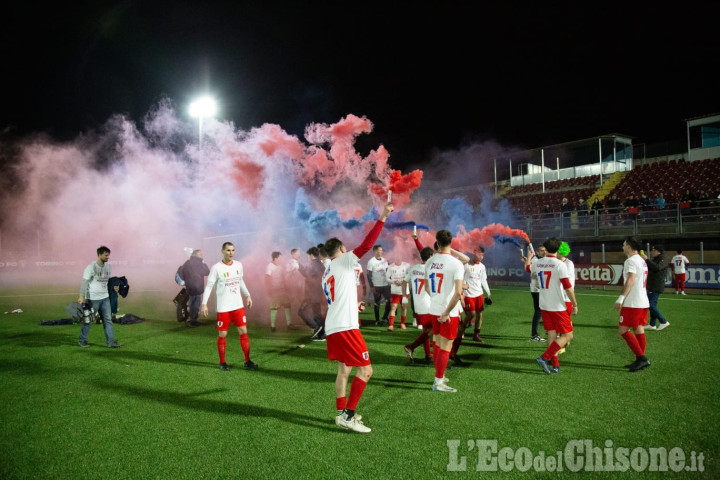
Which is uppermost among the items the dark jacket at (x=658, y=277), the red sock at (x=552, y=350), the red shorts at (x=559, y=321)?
the dark jacket at (x=658, y=277)

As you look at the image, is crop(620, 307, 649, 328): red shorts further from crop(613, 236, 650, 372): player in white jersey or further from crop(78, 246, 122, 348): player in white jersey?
crop(78, 246, 122, 348): player in white jersey

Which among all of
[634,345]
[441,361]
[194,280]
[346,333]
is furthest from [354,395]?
[194,280]

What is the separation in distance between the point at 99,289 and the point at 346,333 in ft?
23.4

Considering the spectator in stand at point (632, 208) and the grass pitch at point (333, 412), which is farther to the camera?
the spectator in stand at point (632, 208)

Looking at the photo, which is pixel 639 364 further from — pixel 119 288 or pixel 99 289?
pixel 119 288

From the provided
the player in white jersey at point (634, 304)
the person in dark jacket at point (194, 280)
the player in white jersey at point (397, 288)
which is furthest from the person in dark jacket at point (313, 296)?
the player in white jersey at point (634, 304)

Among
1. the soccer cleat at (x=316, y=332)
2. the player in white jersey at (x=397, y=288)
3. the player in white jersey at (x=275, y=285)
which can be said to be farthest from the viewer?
the player in white jersey at (x=397, y=288)

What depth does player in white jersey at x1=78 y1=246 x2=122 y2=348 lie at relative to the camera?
9.06 meters

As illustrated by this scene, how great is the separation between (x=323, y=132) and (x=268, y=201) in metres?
6.08

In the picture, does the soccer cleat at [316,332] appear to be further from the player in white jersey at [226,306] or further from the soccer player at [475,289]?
the soccer player at [475,289]

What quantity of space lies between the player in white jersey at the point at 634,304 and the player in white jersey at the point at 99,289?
32.8 ft

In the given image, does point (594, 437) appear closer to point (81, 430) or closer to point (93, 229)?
point (81, 430)

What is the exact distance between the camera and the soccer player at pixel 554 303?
666cm

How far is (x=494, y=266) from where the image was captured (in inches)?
981
